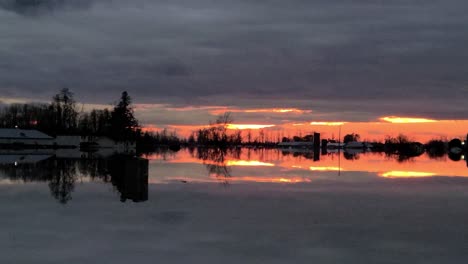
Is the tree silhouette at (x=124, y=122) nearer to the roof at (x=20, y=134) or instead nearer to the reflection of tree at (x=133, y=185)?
the roof at (x=20, y=134)

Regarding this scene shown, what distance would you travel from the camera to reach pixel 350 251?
1102 cm

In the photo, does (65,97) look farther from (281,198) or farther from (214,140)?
(281,198)

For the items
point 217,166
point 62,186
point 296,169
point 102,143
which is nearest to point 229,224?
point 62,186

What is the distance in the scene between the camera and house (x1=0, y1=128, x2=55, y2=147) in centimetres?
9869

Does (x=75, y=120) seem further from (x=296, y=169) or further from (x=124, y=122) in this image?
(x=296, y=169)

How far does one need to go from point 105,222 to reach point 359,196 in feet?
33.6

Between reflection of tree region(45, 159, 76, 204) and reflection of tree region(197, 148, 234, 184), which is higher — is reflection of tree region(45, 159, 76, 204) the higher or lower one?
the lower one

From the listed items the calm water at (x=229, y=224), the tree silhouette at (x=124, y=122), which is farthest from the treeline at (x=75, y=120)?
the calm water at (x=229, y=224)

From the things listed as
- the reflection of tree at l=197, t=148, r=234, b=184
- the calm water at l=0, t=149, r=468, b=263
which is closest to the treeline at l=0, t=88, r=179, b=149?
the reflection of tree at l=197, t=148, r=234, b=184

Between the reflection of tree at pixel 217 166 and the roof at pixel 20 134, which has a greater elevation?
the roof at pixel 20 134

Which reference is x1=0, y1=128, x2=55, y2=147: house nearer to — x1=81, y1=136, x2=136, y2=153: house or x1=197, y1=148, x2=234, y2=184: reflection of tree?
x1=81, y1=136, x2=136, y2=153: house

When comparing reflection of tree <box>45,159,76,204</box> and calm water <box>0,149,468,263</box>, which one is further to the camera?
reflection of tree <box>45,159,76,204</box>

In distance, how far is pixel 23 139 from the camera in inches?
3984

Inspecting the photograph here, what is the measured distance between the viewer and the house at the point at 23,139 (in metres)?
98.7
